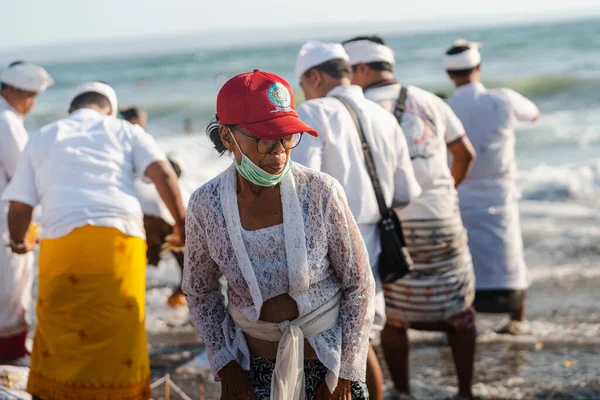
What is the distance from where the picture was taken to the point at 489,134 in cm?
559

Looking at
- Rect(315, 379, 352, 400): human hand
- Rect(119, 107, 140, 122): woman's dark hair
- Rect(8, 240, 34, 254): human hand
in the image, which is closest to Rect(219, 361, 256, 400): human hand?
Rect(315, 379, 352, 400): human hand

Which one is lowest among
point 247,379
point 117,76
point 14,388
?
point 117,76

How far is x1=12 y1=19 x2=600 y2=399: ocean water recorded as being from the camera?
5.52 metres

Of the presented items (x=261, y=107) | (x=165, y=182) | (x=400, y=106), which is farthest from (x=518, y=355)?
(x=261, y=107)

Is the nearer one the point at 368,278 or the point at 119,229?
the point at 368,278

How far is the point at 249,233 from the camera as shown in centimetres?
273

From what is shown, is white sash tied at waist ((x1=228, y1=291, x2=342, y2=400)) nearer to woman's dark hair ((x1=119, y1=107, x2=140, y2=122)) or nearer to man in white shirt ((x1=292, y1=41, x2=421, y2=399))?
man in white shirt ((x1=292, y1=41, x2=421, y2=399))

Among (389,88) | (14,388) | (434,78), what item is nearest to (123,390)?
(14,388)

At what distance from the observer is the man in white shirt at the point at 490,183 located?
18.4 feet

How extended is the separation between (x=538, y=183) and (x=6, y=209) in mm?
9575

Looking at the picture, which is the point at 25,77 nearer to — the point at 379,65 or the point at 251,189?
the point at 379,65

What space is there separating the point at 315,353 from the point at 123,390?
1.65 metres

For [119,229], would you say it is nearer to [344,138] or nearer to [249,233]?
[344,138]

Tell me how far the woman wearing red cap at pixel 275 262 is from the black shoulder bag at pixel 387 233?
1.11 meters
